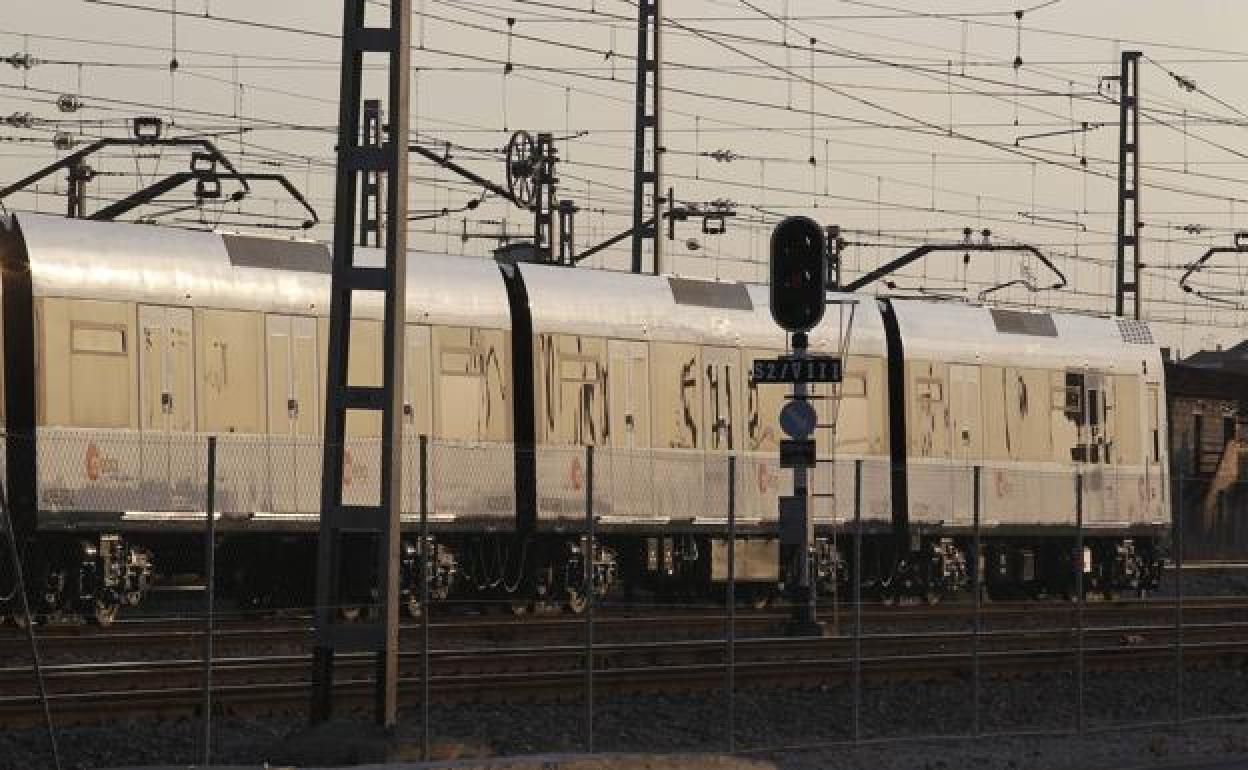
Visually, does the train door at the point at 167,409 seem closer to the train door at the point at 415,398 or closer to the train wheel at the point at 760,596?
the train door at the point at 415,398

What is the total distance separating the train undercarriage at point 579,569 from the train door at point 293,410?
55cm

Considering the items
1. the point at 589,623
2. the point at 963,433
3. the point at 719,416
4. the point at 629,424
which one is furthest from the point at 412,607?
the point at 963,433

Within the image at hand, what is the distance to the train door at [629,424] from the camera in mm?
33312

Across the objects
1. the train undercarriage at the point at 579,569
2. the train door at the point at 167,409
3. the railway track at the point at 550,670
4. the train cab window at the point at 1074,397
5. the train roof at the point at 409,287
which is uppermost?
the train roof at the point at 409,287

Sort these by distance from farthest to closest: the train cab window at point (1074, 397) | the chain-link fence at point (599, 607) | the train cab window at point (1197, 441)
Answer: the train cab window at point (1197, 441) < the train cab window at point (1074, 397) < the chain-link fence at point (599, 607)

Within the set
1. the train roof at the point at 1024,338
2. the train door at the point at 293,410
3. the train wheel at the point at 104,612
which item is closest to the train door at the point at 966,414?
the train roof at the point at 1024,338

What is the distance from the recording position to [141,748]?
18859 mm

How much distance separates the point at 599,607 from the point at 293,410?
24.5 feet

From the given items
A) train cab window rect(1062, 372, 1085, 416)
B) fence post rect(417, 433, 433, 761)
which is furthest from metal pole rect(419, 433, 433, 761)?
train cab window rect(1062, 372, 1085, 416)

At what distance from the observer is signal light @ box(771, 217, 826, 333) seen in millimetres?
26891

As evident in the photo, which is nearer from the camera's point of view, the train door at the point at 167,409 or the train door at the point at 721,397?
the train door at the point at 167,409

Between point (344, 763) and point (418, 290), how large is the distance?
43.4 ft

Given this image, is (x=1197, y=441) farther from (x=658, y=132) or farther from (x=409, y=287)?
(x=409, y=287)

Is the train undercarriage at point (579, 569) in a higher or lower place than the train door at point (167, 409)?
lower
